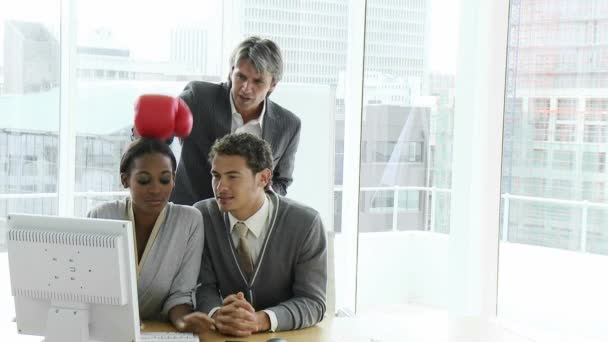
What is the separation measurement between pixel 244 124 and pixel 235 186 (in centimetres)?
46

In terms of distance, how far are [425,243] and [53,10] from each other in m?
2.38

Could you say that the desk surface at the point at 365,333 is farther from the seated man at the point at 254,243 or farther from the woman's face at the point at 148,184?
the woman's face at the point at 148,184

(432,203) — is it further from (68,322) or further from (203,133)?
(68,322)

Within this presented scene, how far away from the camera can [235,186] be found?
230 cm

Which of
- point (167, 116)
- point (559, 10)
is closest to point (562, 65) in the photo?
point (559, 10)

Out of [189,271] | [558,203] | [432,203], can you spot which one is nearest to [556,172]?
[558,203]

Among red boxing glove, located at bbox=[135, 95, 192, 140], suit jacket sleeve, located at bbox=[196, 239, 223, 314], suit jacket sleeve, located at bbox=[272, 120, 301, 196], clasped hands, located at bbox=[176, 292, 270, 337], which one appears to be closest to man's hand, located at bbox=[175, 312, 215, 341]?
clasped hands, located at bbox=[176, 292, 270, 337]

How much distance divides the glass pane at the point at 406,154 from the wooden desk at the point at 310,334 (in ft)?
5.88

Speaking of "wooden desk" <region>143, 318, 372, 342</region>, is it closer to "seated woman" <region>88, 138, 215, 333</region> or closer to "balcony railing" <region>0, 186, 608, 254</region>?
"seated woman" <region>88, 138, 215, 333</region>

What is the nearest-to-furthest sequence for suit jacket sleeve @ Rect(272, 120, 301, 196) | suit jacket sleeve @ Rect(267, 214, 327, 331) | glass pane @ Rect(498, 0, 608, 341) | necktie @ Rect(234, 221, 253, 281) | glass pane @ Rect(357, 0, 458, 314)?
suit jacket sleeve @ Rect(267, 214, 327, 331) → necktie @ Rect(234, 221, 253, 281) → suit jacket sleeve @ Rect(272, 120, 301, 196) → glass pane @ Rect(498, 0, 608, 341) → glass pane @ Rect(357, 0, 458, 314)

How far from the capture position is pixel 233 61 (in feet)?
8.56

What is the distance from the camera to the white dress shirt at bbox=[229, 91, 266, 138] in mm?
2676

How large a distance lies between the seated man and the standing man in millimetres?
314

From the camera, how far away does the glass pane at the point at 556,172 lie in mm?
Result: 3211
